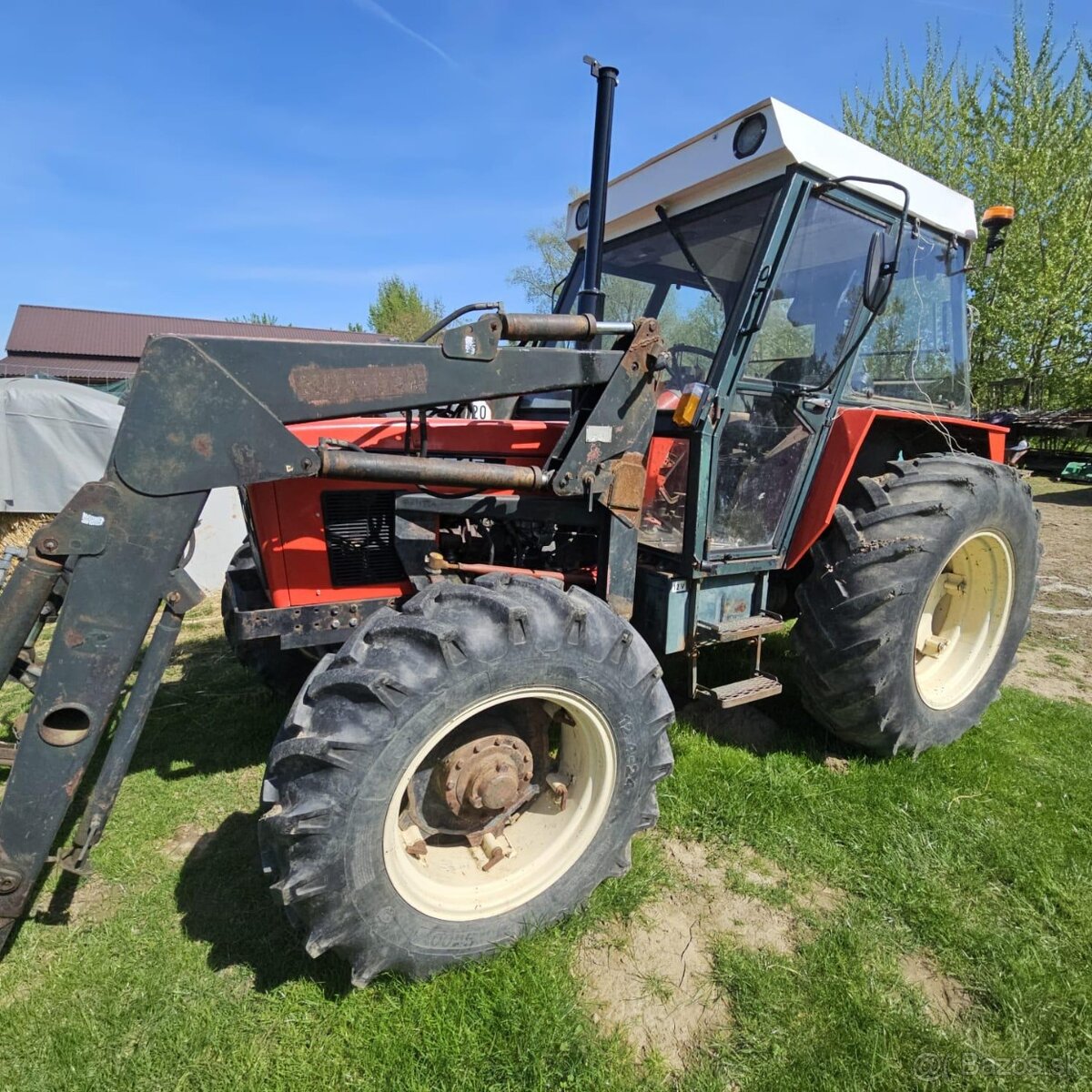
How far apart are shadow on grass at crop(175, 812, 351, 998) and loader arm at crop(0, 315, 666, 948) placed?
20.2 inches

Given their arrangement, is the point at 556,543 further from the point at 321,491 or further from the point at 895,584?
the point at 895,584

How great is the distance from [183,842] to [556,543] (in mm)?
1826

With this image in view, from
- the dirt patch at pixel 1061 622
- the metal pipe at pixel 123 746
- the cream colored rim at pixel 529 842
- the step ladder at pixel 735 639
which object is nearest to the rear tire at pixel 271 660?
the metal pipe at pixel 123 746

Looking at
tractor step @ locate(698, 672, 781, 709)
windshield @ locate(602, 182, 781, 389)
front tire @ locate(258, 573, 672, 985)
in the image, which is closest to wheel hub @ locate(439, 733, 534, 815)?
front tire @ locate(258, 573, 672, 985)

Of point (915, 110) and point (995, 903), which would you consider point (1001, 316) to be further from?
point (995, 903)

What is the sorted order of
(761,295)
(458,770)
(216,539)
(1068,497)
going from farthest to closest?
(1068,497), (216,539), (761,295), (458,770)

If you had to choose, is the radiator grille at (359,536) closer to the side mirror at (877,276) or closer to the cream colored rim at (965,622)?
the side mirror at (877,276)

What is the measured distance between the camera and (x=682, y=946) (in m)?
2.19

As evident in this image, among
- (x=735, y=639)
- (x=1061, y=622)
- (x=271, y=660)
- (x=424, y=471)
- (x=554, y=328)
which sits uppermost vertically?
(x=554, y=328)

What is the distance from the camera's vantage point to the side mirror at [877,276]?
247cm

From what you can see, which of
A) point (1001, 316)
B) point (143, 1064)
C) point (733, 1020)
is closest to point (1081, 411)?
point (1001, 316)

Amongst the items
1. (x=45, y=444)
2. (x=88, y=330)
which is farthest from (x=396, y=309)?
(x=45, y=444)

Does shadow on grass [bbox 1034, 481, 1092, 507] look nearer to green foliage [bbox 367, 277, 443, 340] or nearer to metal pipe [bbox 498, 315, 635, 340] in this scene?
metal pipe [bbox 498, 315, 635, 340]

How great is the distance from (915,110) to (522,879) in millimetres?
17863
